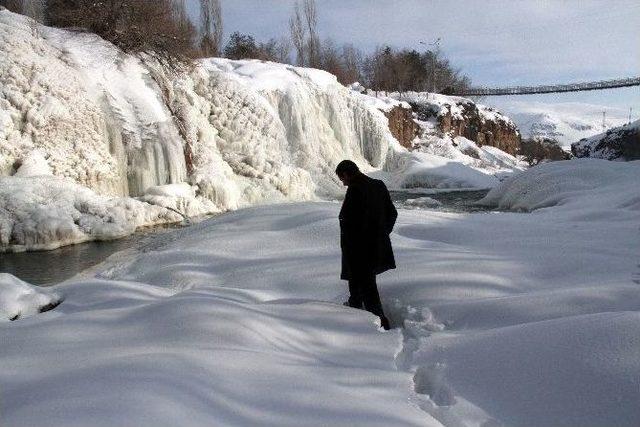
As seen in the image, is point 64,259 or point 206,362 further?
point 64,259

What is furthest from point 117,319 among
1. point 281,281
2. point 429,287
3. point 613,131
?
point 613,131

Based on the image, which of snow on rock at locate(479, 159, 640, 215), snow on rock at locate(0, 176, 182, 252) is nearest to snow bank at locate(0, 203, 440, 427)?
snow on rock at locate(0, 176, 182, 252)

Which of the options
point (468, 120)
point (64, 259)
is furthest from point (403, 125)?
point (64, 259)

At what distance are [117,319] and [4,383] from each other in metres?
0.99

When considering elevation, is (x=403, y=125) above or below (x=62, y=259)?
above

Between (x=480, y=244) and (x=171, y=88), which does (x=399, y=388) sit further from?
(x=171, y=88)

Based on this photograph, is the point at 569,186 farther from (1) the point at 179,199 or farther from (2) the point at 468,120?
(2) the point at 468,120

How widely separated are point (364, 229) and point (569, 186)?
36.8 ft

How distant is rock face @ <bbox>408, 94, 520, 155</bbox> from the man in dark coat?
A: 105 feet

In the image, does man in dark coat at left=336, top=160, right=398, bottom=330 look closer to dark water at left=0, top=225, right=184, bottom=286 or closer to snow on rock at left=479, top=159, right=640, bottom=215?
dark water at left=0, top=225, right=184, bottom=286

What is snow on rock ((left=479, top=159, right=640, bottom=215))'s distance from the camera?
10.9 meters

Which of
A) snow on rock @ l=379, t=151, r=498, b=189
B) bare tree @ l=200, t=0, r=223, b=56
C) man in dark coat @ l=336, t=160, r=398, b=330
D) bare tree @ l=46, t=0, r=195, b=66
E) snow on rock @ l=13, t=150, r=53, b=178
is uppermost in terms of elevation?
bare tree @ l=200, t=0, r=223, b=56

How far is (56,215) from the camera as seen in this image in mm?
8570

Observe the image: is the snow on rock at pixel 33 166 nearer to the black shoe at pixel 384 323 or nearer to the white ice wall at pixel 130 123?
the white ice wall at pixel 130 123
